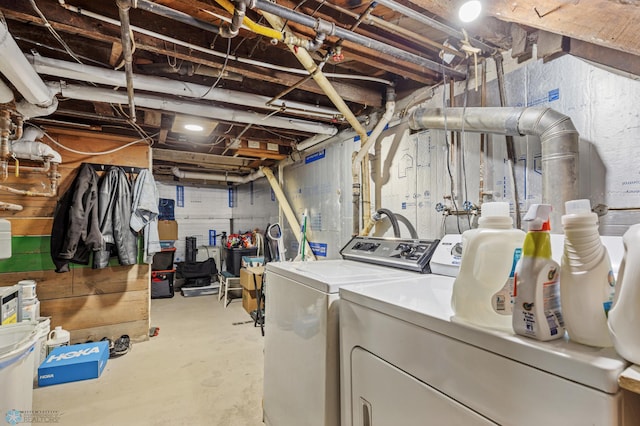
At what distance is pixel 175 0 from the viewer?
1.42 metres

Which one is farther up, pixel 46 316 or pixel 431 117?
pixel 431 117

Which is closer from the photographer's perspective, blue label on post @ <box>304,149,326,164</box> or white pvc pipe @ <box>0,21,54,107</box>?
white pvc pipe @ <box>0,21,54,107</box>

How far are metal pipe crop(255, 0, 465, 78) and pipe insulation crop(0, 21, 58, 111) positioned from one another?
1146 millimetres

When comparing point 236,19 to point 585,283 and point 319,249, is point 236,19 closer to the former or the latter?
point 585,283

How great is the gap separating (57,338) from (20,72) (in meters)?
2.38

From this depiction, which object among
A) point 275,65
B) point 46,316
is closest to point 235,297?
point 46,316

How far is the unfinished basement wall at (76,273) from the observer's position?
303 centimetres

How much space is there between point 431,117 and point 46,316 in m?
3.84

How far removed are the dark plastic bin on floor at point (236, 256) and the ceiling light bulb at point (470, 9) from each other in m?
4.72

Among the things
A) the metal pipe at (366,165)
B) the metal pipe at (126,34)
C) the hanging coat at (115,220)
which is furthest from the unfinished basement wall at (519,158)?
the hanging coat at (115,220)

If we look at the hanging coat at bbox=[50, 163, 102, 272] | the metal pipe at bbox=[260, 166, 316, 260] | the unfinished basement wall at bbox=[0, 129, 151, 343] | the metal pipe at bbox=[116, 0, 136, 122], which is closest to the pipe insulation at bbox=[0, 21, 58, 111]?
the metal pipe at bbox=[116, 0, 136, 122]

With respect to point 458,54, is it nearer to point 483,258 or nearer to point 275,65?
point 275,65

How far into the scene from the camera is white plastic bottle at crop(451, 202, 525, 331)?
0.73 meters

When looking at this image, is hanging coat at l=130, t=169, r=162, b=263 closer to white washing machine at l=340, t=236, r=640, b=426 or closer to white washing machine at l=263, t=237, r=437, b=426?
white washing machine at l=263, t=237, r=437, b=426
